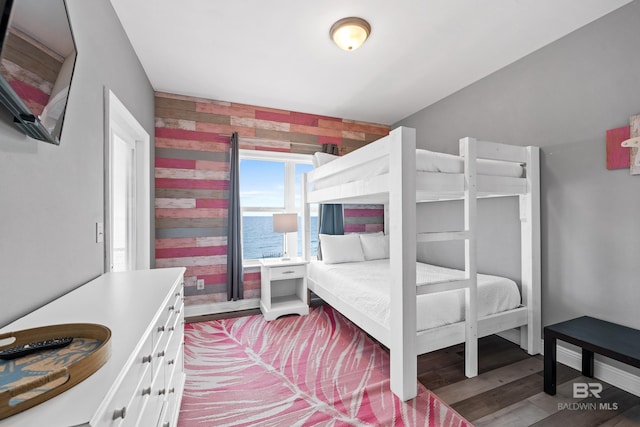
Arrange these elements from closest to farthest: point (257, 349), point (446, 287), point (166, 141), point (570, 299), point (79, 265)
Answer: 1. point (79, 265)
2. point (446, 287)
3. point (570, 299)
4. point (257, 349)
5. point (166, 141)

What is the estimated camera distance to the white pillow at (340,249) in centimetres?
338

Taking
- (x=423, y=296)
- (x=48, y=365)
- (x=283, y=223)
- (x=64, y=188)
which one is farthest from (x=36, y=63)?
(x=283, y=223)

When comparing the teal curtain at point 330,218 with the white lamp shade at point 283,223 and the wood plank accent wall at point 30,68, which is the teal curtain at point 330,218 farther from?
the wood plank accent wall at point 30,68

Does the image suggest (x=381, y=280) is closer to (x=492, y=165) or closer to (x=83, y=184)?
(x=492, y=165)

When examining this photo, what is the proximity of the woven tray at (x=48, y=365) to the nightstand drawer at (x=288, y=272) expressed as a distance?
7.83 feet

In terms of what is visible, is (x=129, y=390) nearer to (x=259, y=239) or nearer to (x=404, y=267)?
(x=404, y=267)

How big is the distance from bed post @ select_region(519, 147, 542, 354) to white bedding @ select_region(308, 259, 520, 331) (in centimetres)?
11

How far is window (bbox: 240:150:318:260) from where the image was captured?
12.0 ft

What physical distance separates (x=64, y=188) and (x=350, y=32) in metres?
2.03

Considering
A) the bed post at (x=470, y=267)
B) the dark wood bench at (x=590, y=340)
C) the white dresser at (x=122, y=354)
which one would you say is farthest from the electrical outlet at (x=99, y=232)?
the dark wood bench at (x=590, y=340)

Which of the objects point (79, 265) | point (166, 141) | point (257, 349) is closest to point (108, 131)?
point (79, 265)

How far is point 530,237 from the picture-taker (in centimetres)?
232

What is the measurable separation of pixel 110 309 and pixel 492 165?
2603 mm

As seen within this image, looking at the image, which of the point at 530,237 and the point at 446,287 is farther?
the point at 530,237
